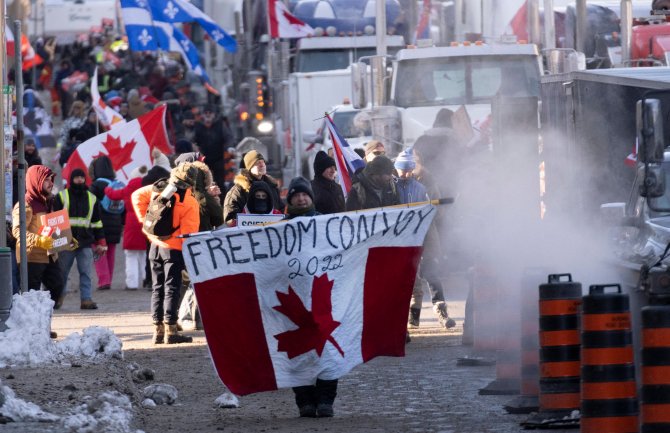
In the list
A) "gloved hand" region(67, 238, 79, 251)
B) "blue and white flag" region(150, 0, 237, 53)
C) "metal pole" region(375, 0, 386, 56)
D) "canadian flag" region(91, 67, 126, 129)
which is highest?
"blue and white flag" region(150, 0, 237, 53)

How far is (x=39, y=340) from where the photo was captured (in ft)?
42.5

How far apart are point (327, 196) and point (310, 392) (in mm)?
4559

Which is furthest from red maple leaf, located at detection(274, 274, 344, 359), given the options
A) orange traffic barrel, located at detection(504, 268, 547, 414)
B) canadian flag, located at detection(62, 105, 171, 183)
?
canadian flag, located at detection(62, 105, 171, 183)

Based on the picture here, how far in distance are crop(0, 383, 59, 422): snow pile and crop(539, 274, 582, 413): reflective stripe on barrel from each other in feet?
9.77

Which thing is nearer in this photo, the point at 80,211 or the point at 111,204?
the point at 80,211

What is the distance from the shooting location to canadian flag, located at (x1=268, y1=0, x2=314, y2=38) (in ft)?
106

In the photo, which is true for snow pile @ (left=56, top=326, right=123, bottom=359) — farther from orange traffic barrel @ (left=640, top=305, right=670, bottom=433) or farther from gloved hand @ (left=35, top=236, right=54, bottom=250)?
orange traffic barrel @ (left=640, top=305, right=670, bottom=433)

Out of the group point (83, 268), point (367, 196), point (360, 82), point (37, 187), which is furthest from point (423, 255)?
point (360, 82)

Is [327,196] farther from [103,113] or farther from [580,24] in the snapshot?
[580,24]

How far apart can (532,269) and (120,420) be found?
2984 mm

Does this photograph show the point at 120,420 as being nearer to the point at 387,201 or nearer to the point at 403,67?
the point at 387,201

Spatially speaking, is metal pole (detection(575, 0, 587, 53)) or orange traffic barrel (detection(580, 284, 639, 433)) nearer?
orange traffic barrel (detection(580, 284, 639, 433))

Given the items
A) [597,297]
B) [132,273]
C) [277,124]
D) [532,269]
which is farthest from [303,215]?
[277,124]

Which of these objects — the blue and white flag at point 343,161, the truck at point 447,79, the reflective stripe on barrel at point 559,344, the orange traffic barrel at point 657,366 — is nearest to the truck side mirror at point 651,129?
the reflective stripe on barrel at point 559,344
